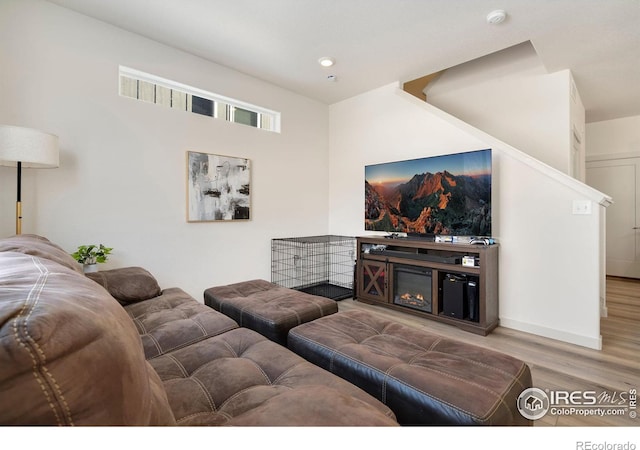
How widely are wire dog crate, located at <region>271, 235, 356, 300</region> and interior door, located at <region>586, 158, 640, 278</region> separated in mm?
4530

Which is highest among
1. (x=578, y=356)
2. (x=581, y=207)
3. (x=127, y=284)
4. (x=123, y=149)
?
(x=123, y=149)

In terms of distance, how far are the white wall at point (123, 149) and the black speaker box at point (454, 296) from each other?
2.14m

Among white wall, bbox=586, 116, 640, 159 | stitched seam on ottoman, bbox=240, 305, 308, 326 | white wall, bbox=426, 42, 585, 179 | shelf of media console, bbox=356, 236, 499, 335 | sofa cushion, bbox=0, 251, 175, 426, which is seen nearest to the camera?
sofa cushion, bbox=0, 251, 175, 426

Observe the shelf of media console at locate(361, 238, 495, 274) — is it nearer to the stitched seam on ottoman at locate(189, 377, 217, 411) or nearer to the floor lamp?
the stitched seam on ottoman at locate(189, 377, 217, 411)

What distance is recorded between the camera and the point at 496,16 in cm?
236

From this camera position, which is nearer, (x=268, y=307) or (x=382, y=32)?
(x=268, y=307)

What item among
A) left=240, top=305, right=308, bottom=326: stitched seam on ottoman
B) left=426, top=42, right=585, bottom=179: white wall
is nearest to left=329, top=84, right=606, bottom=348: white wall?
left=426, top=42, right=585, bottom=179: white wall

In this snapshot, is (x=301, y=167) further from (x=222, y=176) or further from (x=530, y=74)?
(x=530, y=74)

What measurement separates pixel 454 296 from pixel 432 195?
3.62 feet

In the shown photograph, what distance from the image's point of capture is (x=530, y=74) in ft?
10.7

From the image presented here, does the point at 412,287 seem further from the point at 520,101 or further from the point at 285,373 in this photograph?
the point at 520,101

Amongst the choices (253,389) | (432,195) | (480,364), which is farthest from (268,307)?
(432,195)

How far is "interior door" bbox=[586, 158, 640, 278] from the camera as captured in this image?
4805 millimetres

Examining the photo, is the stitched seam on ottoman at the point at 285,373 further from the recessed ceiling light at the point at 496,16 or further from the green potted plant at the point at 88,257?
the recessed ceiling light at the point at 496,16
